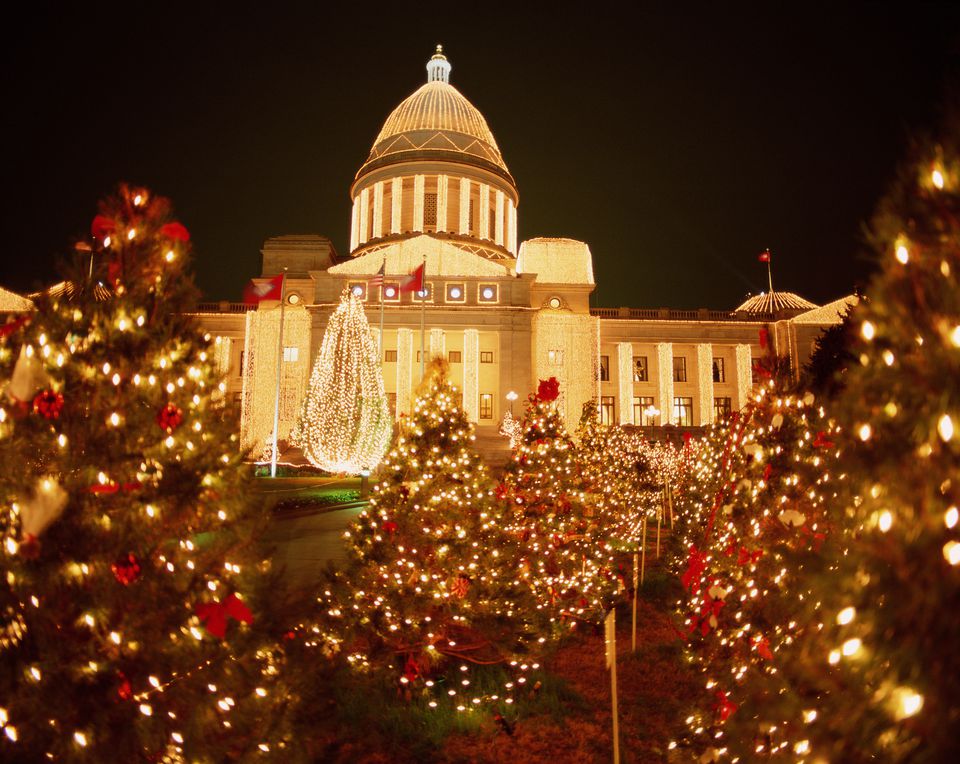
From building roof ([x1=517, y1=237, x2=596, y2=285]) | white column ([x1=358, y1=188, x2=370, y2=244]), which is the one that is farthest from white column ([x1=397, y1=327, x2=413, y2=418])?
white column ([x1=358, y1=188, x2=370, y2=244])

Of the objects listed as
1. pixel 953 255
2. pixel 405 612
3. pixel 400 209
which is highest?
pixel 400 209

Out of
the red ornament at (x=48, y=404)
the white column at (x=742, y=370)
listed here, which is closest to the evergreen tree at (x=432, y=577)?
the red ornament at (x=48, y=404)

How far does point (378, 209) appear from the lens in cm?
5691

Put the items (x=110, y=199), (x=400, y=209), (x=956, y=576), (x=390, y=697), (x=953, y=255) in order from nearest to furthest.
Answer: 1. (x=956, y=576)
2. (x=953, y=255)
3. (x=110, y=199)
4. (x=390, y=697)
5. (x=400, y=209)

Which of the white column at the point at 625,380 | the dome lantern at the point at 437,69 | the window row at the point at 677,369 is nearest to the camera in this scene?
the white column at the point at 625,380

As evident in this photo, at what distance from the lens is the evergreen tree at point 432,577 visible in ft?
20.2

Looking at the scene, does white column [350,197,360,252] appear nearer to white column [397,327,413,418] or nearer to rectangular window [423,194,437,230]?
rectangular window [423,194,437,230]

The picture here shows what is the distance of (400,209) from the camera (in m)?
56.5

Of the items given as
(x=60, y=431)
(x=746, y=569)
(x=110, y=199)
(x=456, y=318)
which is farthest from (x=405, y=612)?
(x=456, y=318)

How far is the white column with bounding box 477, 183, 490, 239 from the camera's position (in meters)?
56.9

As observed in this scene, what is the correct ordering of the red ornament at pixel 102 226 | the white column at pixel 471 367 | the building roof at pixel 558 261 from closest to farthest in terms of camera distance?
the red ornament at pixel 102 226
the white column at pixel 471 367
the building roof at pixel 558 261

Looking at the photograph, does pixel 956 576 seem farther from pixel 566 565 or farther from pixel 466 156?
pixel 466 156

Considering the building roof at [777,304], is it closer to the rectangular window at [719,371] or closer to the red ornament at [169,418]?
the rectangular window at [719,371]

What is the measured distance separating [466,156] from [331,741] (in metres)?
57.2
